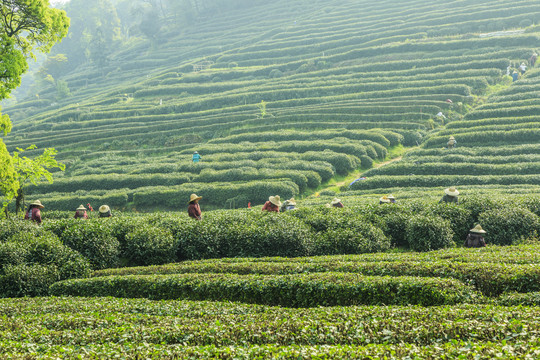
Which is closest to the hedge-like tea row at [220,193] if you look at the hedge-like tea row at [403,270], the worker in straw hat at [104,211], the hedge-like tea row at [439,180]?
the hedge-like tea row at [439,180]

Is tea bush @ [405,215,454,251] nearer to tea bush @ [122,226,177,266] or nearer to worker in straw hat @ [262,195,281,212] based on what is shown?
worker in straw hat @ [262,195,281,212]

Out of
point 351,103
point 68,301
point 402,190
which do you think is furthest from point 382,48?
point 68,301

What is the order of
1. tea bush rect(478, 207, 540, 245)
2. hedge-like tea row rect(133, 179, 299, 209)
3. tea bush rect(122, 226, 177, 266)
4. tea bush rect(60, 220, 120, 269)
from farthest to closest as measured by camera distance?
hedge-like tea row rect(133, 179, 299, 209), tea bush rect(122, 226, 177, 266), tea bush rect(478, 207, 540, 245), tea bush rect(60, 220, 120, 269)

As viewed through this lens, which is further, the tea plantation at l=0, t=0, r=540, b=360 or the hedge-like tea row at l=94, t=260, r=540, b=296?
the hedge-like tea row at l=94, t=260, r=540, b=296

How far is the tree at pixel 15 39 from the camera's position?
21859 millimetres

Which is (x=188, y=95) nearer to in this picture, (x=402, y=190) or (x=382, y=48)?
(x=382, y=48)

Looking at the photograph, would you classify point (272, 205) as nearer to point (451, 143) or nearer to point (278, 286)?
point (278, 286)

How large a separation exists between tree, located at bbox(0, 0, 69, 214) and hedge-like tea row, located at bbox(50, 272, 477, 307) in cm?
919

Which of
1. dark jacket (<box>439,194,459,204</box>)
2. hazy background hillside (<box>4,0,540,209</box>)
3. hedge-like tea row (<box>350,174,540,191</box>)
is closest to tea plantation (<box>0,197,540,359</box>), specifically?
dark jacket (<box>439,194,459,204</box>)

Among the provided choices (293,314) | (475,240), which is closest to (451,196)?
(475,240)

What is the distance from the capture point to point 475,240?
18312mm

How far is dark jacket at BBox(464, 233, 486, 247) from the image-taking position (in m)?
18.2

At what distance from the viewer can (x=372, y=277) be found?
1339 centimetres

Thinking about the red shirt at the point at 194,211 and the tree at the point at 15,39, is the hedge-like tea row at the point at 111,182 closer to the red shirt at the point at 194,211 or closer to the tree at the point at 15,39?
the tree at the point at 15,39
